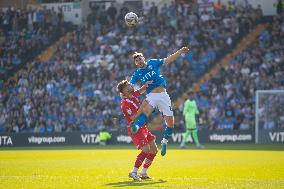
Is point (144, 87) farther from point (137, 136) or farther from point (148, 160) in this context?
point (148, 160)

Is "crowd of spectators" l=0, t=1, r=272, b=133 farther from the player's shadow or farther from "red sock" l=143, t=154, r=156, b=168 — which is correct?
the player's shadow

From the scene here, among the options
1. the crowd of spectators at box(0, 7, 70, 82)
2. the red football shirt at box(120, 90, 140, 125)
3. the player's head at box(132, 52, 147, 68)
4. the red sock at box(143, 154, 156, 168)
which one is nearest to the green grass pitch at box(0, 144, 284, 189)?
the red sock at box(143, 154, 156, 168)

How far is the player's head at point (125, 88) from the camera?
52.1 ft

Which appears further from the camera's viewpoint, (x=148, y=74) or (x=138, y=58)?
(x=148, y=74)

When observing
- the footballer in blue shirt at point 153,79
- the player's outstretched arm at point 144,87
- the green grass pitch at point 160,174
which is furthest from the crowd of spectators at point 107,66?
the player's outstretched arm at point 144,87

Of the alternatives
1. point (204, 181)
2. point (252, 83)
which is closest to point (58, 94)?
point (252, 83)

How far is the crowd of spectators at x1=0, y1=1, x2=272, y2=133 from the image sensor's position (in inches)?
1609

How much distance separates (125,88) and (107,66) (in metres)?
27.2

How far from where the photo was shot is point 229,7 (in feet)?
145

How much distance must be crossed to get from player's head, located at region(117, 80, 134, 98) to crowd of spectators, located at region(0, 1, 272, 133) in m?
22.7

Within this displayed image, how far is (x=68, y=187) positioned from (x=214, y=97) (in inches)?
1008

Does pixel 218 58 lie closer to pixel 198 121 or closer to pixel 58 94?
pixel 198 121

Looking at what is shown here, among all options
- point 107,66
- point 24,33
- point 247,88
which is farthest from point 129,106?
point 24,33

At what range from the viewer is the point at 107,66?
43031 mm
